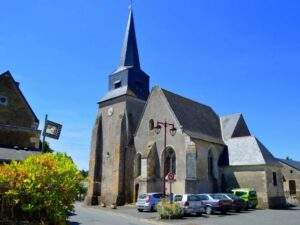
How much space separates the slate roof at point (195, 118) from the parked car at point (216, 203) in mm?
7918

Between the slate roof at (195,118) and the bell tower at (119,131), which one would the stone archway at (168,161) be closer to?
the slate roof at (195,118)

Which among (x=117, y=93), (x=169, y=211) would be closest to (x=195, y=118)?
(x=117, y=93)

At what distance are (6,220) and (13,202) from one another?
45 centimetres

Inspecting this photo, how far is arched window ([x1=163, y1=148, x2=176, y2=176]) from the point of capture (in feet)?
109

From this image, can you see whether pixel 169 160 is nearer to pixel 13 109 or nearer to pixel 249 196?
pixel 249 196

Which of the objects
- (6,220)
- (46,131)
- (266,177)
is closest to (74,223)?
Result: (46,131)

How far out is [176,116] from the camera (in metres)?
33.8

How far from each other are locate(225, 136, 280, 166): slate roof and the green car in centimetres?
328

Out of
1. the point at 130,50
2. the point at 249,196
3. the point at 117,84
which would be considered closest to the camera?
the point at 249,196

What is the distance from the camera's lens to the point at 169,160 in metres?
33.7

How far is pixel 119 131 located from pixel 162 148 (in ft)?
20.8

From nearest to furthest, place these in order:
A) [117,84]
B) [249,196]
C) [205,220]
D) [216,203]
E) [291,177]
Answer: [205,220] < [216,203] < [249,196] < [117,84] < [291,177]

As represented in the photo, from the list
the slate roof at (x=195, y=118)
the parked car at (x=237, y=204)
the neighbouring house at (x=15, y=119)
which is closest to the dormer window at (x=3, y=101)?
the neighbouring house at (x=15, y=119)

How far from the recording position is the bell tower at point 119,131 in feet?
122
